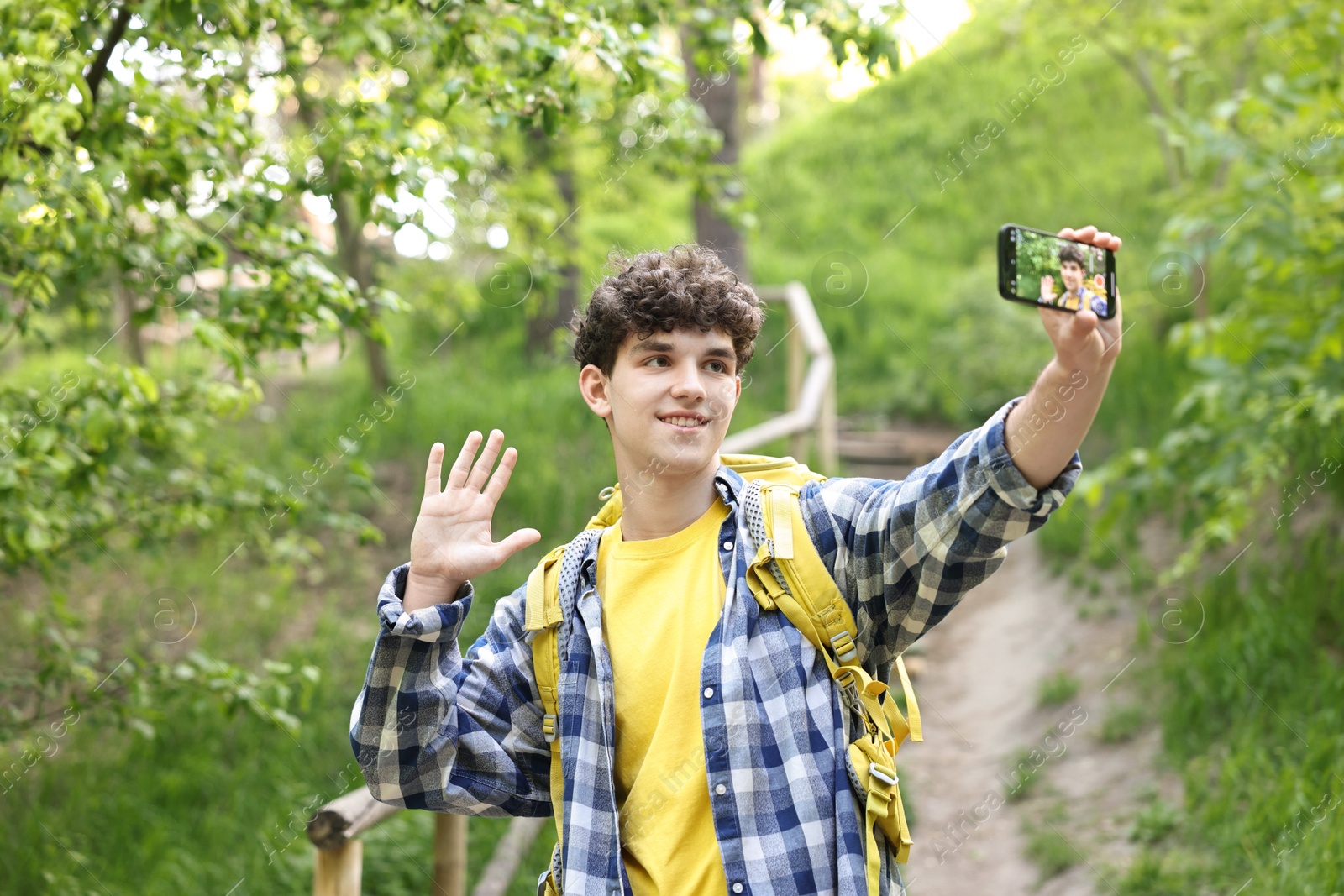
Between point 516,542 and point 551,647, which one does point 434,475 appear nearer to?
point 516,542

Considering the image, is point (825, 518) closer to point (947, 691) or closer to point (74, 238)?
point (74, 238)

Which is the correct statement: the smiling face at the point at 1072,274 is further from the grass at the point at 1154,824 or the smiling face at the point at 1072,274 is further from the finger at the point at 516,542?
the grass at the point at 1154,824

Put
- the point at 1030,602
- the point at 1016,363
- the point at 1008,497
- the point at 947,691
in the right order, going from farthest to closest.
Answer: the point at 1016,363
the point at 1030,602
the point at 947,691
the point at 1008,497

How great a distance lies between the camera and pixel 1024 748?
4.55m

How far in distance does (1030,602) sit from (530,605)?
470 centimetres

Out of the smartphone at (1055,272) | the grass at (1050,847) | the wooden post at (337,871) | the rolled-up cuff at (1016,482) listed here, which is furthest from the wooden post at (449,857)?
the grass at (1050,847)

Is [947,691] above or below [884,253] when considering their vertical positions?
below

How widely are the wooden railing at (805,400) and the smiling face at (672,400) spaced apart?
10.4ft

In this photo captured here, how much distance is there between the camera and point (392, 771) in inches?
60.2

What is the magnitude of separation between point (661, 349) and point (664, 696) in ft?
1.72

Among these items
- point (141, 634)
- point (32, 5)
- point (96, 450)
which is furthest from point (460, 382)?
point (32, 5)

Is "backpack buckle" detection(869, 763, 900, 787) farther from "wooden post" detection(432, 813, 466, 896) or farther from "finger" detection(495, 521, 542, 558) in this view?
"wooden post" detection(432, 813, 466, 896)

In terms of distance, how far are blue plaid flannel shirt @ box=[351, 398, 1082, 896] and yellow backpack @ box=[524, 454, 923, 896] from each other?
0.06 ft

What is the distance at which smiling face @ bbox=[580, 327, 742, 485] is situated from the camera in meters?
1.58
